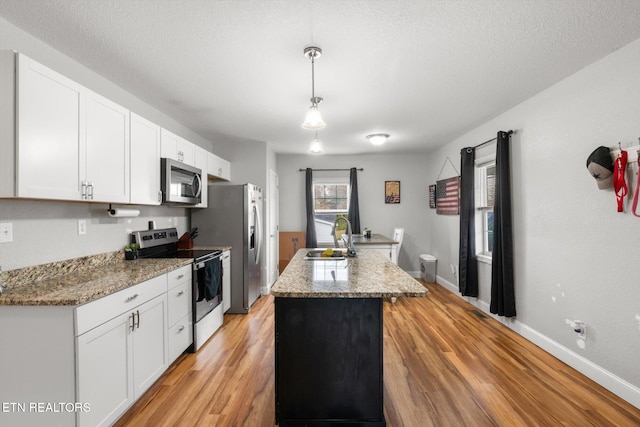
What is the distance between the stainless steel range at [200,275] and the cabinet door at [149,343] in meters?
0.50

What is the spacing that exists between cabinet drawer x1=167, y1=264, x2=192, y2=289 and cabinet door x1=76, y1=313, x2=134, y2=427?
52 centimetres

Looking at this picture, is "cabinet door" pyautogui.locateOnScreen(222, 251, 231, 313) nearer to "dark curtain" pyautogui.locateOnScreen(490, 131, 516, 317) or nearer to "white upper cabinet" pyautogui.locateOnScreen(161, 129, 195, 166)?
"white upper cabinet" pyautogui.locateOnScreen(161, 129, 195, 166)

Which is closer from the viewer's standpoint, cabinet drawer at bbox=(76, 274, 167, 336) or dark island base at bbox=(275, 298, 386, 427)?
cabinet drawer at bbox=(76, 274, 167, 336)

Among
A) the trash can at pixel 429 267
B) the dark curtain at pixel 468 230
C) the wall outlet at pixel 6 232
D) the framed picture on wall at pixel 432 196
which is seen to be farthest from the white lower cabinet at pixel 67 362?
the framed picture on wall at pixel 432 196

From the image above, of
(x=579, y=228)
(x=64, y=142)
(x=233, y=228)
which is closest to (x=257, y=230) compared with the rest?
(x=233, y=228)

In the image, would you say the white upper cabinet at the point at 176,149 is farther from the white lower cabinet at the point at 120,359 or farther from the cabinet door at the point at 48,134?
the white lower cabinet at the point at 120,359

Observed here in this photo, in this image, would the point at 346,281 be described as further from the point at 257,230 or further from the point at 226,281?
the point at 257,230

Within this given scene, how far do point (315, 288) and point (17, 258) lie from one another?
6.00ft

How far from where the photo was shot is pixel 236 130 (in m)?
4.14

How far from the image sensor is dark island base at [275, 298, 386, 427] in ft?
5.77

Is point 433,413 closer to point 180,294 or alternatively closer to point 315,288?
point 315,288

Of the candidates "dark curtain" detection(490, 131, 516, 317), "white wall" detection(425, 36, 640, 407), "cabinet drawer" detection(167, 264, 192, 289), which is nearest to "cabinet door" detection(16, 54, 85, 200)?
"cabinet drawer" detection(167, 264, 192, 289)

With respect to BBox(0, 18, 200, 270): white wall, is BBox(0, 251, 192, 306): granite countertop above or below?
below

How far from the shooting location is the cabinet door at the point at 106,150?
199cm
